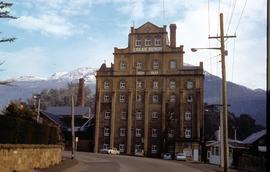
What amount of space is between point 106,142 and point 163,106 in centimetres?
1337

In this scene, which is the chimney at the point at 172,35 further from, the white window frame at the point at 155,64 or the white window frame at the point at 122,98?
the white window frame at the point at 122,98

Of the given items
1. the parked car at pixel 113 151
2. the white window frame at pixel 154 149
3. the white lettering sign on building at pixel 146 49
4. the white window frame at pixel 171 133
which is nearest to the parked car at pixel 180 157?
the white window frame at pixel 171 133

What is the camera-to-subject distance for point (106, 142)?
102375 mm

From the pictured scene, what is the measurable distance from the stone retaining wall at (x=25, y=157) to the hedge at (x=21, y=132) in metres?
0.44

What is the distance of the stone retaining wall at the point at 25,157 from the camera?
88.6 feet

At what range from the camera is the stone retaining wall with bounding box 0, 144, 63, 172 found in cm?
2700

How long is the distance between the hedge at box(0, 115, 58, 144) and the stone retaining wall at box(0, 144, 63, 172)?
44 centimetres

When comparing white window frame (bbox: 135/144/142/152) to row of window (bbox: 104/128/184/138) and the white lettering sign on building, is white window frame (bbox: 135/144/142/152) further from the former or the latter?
the white lettering sign on building

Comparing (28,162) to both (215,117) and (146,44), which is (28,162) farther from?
(215,117)

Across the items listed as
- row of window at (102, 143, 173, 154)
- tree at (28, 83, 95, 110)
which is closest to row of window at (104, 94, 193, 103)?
row of window at (102, 143, 173, 154)

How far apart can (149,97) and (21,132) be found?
71370 mm

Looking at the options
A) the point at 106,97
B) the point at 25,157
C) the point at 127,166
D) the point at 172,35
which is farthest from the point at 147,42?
the point at 25,157

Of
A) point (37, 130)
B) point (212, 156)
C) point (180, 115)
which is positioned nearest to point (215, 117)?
point (180, 115)

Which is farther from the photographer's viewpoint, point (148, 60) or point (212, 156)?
point (148, 60)
